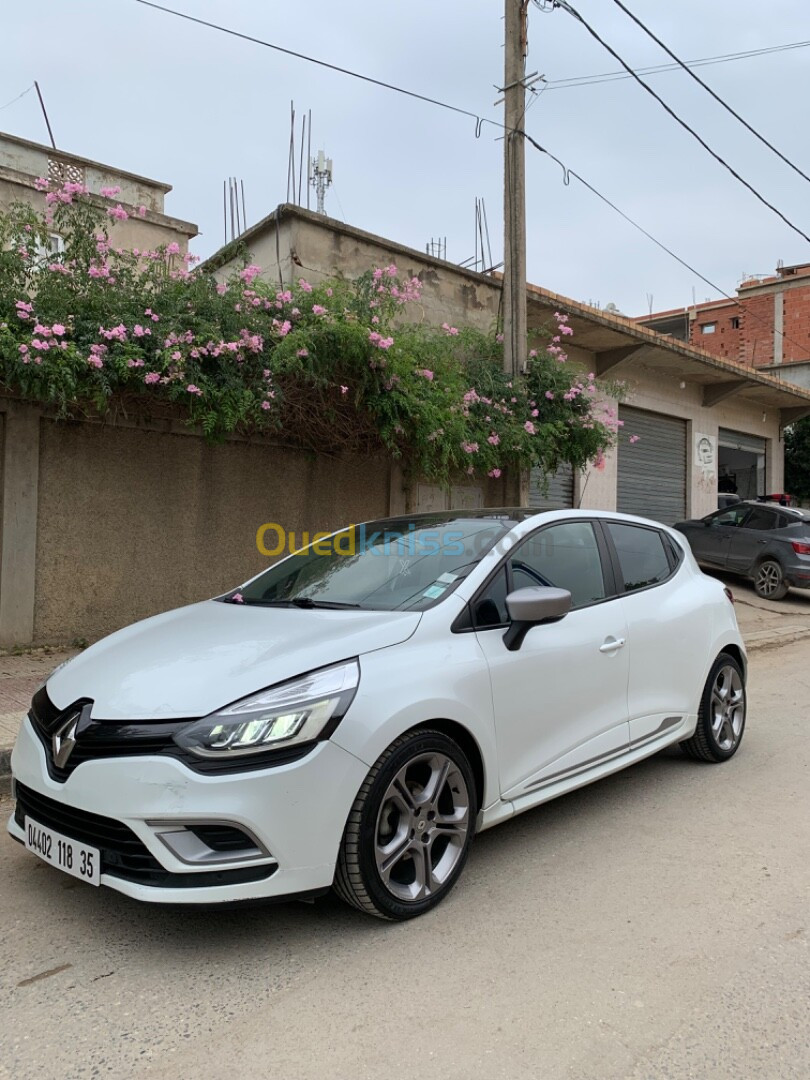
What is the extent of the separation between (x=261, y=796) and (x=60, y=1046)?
84 cm

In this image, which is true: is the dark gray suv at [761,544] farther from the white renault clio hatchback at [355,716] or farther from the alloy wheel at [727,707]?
the white renault clio hatchback at [355,716]

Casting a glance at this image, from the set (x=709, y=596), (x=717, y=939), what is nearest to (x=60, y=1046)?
(x=717, y=939)

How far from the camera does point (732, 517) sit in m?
13.8

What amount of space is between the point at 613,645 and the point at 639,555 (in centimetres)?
81

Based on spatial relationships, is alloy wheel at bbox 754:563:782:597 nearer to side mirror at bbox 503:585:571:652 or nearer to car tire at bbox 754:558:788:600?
car tire at bbox 754:558:788:600

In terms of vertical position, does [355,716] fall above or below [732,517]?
below

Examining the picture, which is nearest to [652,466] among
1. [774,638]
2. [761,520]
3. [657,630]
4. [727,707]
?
[761,520]

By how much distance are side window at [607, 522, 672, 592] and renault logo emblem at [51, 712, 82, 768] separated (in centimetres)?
274

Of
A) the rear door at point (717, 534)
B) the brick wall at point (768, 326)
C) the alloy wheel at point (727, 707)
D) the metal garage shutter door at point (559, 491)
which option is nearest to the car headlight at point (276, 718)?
the alloy wheel at point (727, 707)

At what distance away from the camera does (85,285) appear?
22.6ft

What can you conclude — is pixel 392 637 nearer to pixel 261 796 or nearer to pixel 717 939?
pixel 261 796

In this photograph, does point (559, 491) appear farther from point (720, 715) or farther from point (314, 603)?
point (314, 603)

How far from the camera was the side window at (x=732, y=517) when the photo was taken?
1360cm

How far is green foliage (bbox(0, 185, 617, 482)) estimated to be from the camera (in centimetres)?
649
